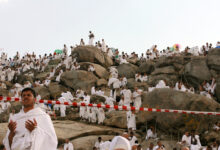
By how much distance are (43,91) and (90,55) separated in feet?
27.5

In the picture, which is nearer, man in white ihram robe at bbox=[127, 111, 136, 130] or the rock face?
man in white ihram robe at bbox=[127, 111, 136, 130]

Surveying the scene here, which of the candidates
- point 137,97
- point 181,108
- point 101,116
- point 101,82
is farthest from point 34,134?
point 101,82

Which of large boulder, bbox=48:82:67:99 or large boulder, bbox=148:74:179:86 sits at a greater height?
large boulder, bbox=148:74:179:86

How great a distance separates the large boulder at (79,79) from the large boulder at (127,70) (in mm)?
3675

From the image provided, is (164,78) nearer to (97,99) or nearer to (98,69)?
(98,69)

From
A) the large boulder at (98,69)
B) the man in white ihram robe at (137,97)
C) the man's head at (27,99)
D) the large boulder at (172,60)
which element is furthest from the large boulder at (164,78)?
the man's head at (27,99)

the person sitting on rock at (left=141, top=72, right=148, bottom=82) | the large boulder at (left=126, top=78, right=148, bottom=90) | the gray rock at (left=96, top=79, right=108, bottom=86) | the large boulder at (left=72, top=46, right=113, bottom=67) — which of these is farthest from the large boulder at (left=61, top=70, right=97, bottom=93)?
the person sitting on rock at (left=141, top=72, right=148, bottom=82)

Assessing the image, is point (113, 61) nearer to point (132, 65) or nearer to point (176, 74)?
point (132, 65)

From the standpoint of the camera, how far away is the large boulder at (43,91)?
77.5 ft

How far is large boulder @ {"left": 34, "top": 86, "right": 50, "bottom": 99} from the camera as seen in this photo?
23616mm

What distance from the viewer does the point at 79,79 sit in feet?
86.1

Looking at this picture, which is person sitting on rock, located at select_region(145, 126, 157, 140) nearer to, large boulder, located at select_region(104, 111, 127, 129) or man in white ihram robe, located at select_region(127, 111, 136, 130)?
man in white ihram robe, located at select_region(127, 111, 136, 130)

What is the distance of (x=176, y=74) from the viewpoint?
25.9m

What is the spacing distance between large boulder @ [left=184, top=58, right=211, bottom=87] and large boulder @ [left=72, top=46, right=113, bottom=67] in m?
9.95
